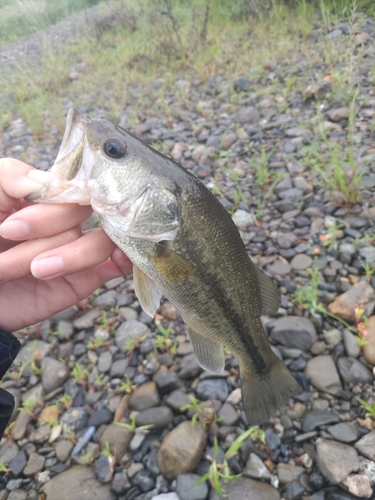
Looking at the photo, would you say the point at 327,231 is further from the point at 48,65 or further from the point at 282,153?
the point at 48,65

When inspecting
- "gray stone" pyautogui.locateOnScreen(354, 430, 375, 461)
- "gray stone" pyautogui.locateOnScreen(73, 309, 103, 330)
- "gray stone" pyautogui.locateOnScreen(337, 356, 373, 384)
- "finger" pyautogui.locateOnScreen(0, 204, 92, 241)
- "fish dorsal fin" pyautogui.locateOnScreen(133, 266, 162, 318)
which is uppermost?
"finger" pyautogui.locateOnScreen(0, 204, 92, 241)

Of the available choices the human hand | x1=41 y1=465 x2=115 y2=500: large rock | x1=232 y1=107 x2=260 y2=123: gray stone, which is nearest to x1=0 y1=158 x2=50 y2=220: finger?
the human hand

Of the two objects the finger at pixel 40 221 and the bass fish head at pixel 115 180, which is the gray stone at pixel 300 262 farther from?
the finger at pixel 40 221

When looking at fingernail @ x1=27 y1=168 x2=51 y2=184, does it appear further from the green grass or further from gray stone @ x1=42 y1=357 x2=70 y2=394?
the green grass

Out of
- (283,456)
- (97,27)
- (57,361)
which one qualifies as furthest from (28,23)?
(283,456)

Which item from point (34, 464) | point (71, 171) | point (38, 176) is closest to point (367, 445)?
point (34, 464)

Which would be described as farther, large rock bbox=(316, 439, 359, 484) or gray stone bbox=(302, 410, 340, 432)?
gray stone bbox=(302, 410, 340, 432)

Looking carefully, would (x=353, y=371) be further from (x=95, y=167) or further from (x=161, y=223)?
(x=95, y=167)

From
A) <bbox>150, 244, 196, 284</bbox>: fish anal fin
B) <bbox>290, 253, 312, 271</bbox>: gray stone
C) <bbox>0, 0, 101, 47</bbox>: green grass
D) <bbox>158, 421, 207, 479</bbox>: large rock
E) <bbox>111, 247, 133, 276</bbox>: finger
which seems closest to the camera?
<bbox>150, 244, 196, 284</bbox>: fish anal fin
